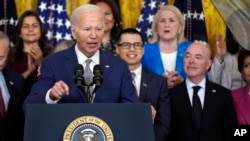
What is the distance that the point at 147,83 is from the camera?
5.23 meters

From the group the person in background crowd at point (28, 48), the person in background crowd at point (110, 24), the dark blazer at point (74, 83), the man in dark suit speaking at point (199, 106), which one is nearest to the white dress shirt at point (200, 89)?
the man in dark suit speaking at point (199, 106)

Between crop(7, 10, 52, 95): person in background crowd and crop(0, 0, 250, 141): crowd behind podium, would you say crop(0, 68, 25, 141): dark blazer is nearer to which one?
crop(0, 0, 250, 141): crowd behind podium

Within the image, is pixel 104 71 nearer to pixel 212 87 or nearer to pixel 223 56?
pixel 212 87

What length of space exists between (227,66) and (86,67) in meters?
2.34

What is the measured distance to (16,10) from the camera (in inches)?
262

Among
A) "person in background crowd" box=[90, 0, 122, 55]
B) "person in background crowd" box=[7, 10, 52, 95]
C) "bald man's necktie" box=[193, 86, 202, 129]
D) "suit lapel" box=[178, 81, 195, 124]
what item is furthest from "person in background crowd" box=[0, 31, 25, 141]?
"bald man's necktie" box=[193, 86, 202, 129]

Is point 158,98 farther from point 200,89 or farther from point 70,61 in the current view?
point 70,61

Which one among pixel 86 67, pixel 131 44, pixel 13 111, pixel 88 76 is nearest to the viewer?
pixel 88 76

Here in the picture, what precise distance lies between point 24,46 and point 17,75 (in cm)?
61

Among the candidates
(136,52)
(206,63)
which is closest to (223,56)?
(206,63)

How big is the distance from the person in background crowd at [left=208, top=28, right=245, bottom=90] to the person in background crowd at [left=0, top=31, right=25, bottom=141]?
1.71 metres

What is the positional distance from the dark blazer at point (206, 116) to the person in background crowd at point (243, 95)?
104 millimetres

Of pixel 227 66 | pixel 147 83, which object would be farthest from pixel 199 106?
pixel 227 66

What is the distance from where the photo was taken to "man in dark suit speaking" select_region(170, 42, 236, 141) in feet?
17.1
